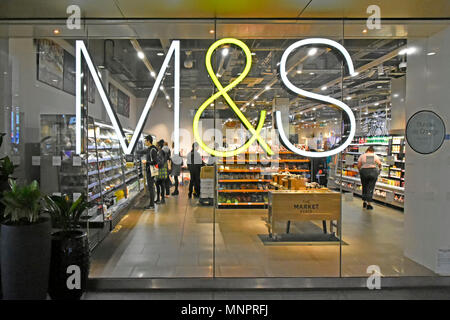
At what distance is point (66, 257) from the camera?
339 centimetres

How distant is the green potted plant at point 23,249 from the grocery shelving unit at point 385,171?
403 centimetres

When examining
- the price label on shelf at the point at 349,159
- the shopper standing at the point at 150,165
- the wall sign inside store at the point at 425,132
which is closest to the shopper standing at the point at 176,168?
the shopper standing at the point at 150,165

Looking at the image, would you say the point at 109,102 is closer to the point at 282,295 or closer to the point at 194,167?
the point at 194,167

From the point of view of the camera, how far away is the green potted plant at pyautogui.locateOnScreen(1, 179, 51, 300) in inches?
118

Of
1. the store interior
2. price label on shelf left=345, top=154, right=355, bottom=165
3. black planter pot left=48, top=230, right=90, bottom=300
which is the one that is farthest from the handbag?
price label on shelf left=345, top=154, right=355, bottom=165

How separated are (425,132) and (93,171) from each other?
198 inches

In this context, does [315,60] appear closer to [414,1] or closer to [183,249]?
[414,1]

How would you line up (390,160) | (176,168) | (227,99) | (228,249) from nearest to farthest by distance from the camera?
(227,99)
(176,168)
(228,249)
(390,160)

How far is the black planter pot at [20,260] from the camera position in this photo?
299 cm

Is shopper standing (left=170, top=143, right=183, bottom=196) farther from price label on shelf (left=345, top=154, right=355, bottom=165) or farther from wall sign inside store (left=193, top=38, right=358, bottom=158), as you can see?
A: price label on shelf (left=345, top=154, right=355, bottom=165)

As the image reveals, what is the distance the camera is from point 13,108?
14.3 feet

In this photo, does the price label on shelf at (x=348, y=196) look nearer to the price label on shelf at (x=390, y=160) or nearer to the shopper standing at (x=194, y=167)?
the shopper standing at (x=194, y=167)

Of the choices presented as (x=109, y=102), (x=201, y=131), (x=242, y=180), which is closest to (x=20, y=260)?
(x=109, y=102)
